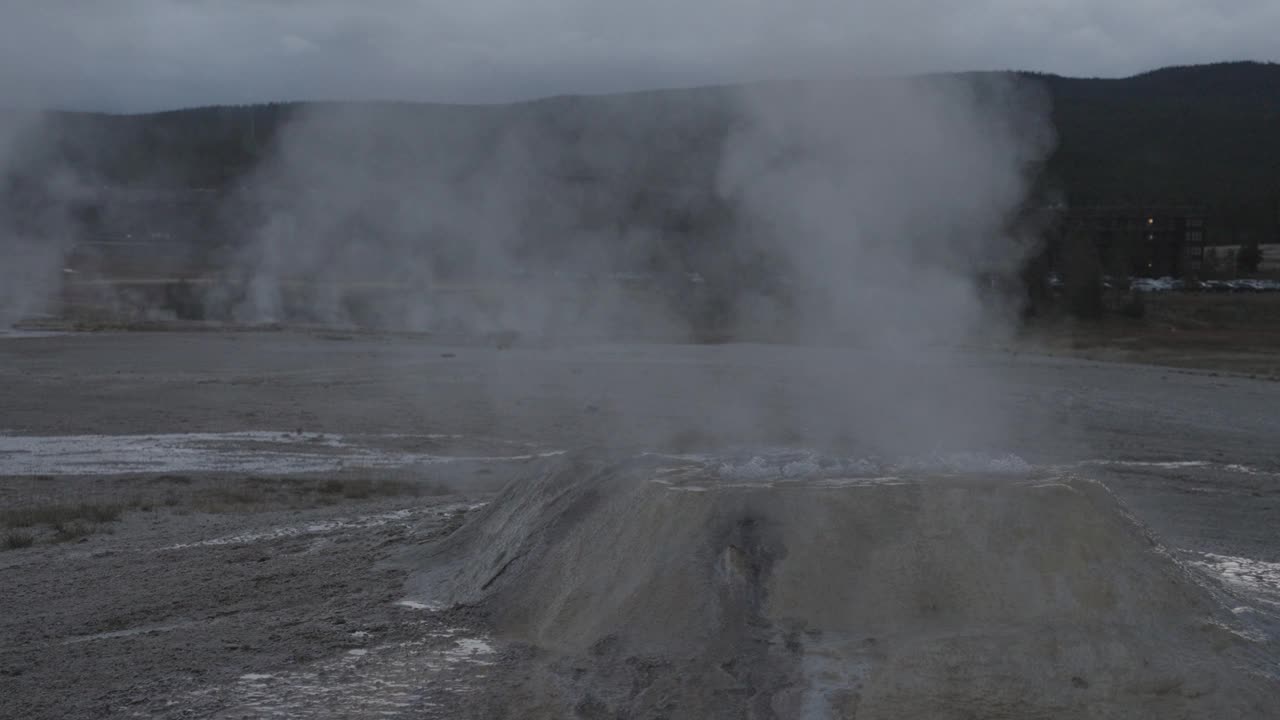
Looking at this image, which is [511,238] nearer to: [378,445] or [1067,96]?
[378,445]

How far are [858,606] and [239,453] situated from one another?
398 inches

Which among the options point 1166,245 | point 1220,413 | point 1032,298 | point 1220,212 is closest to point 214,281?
point 1032,298

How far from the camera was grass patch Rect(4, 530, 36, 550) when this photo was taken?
873cm

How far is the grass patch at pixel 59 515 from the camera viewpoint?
9539 millimetres

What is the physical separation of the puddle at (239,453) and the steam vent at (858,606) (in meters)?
7.07

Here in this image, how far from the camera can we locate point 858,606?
5562mm

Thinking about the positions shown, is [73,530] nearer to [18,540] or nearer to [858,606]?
[18,540]

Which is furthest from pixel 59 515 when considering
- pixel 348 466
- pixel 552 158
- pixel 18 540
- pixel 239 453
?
pixel 552 158

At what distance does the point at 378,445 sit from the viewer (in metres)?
14.8

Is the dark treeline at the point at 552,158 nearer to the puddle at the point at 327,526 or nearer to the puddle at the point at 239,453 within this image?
the puddle at the point at 239,453

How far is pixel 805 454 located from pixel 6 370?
1965cm

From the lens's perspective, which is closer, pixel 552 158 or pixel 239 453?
pixel 239 453

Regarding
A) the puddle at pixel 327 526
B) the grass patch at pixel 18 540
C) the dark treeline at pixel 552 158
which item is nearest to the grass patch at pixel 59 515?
the grass patch at pixel 18 540

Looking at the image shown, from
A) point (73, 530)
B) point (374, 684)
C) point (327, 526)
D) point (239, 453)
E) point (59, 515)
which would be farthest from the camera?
point (239, 453)
